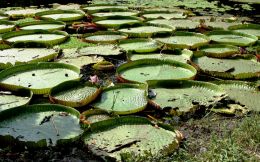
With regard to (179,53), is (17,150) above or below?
below

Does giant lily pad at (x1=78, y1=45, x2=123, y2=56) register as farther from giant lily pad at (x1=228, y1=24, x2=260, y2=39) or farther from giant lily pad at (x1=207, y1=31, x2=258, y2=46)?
giant lily pad at (x1=228, y1=24, x2=260, y2=39)

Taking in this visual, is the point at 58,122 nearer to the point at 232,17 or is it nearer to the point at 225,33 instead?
the point at 225,33

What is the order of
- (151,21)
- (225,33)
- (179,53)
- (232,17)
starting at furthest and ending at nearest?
(232,17), (151,21), (225,33), (179,53)

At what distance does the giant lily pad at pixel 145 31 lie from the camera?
5969 millimetres

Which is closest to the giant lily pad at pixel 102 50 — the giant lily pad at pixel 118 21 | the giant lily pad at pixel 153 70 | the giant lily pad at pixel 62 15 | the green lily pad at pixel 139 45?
the green lily pad at pixel 139 45

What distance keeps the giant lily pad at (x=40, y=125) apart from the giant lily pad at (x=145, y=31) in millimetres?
2661

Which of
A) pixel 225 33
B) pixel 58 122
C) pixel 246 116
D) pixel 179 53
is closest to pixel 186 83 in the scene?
pixel 246 116

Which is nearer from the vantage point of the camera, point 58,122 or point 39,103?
point 58,122

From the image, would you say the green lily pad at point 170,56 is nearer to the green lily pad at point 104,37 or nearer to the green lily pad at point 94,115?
the green lily pad at point 104,37

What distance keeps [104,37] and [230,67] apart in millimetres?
2028

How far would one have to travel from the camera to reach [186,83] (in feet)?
13.9

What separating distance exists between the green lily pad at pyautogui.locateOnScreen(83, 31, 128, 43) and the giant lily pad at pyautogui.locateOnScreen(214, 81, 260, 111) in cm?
195

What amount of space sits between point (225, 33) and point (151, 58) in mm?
1897

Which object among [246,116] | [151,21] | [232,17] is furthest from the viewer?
[232,17]
